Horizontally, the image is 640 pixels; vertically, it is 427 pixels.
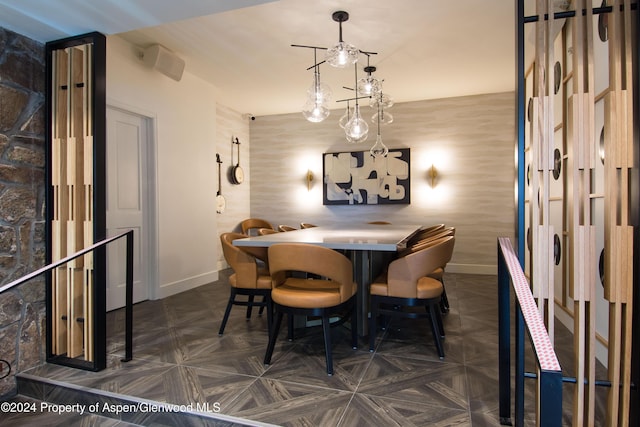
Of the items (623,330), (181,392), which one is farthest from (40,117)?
(623,330)

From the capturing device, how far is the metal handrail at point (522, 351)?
2.96 feet

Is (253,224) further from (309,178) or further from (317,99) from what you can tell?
(317,99)

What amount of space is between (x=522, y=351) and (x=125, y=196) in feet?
13.0

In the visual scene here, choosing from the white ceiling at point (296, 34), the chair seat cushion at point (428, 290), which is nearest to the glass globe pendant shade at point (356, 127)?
the white ceiling at point (296, 34)

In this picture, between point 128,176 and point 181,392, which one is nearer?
point 181,392

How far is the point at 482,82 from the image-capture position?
513cm

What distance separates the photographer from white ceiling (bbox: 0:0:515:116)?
2.20m

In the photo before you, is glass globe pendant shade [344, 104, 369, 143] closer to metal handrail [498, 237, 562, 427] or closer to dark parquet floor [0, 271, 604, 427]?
dark parquet floor [0, 271, 604, 427]

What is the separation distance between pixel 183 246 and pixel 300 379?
120 inches

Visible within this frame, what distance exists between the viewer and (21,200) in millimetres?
2396

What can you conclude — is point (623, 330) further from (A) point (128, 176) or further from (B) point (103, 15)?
(A) point (128, 176)

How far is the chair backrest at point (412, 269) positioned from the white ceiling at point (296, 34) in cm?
183

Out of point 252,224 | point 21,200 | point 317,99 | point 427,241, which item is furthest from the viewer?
point 252,224

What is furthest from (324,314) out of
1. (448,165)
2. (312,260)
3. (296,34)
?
(448,165)
